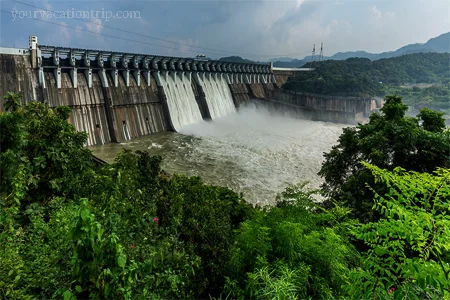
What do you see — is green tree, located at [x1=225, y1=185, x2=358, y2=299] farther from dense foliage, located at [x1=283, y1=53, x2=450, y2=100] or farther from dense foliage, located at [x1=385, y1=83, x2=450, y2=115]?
dense foliage, located at [x1=385, y1=83, x2=450, y2=115]

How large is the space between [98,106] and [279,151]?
15348 mm

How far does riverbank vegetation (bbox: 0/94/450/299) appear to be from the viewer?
7.73 ft

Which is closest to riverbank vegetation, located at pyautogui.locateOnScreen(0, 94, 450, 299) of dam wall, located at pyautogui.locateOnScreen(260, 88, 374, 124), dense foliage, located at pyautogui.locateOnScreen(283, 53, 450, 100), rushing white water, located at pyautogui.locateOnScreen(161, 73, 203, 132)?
rushing white water, located at pyautogui.locateOnScreen(161, 73, 203, 132)

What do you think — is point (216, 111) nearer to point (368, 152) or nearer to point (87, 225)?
point (368, 152)

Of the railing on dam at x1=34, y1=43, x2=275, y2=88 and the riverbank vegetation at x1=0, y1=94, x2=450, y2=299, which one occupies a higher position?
the railing on dam at x1=34, y1=43, x2=275, y2=88

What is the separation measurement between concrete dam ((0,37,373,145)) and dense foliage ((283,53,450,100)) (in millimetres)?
13602

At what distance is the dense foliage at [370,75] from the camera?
50656mm

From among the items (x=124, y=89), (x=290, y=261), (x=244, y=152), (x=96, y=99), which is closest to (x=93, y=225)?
(x=290, y=261)

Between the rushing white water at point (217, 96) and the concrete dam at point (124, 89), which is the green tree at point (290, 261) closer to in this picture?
the concrete dam at point (124, 89)

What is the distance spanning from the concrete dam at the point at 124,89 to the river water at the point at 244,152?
1.81 metres

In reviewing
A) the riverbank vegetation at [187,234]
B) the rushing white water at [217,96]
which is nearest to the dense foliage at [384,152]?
the riverbank vegetation at [187,234]

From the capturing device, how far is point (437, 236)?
7.39ft

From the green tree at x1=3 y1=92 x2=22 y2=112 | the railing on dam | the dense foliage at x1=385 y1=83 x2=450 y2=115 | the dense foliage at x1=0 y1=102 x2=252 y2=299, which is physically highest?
the railing on dam

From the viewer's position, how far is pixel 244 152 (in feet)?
70.5
